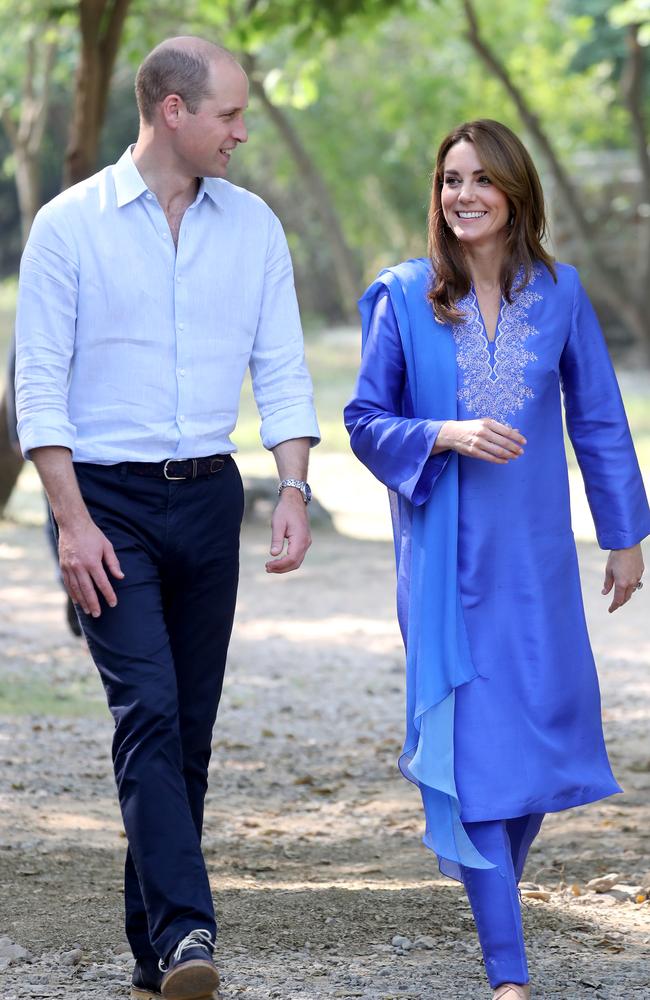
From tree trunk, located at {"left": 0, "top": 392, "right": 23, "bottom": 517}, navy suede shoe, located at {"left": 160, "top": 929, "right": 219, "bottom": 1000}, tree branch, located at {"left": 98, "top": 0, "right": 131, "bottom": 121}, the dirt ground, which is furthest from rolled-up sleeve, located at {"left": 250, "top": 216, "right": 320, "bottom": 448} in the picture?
tree trunk, located at {"left": 0, "top": 392, "right": 23, "bottom": 517}

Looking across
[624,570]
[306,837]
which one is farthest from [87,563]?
[306,837]

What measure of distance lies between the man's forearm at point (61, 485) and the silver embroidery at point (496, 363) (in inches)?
37.2

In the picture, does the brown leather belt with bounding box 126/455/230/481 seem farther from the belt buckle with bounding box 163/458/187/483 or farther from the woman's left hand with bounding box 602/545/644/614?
the woman's left hand with bounding box 602/545/644/614

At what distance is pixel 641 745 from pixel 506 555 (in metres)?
3.31

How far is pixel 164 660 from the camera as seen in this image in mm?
3457

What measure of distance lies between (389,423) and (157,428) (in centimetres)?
56

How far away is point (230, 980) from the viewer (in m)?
3.72

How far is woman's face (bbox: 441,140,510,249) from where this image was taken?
12.2 ft

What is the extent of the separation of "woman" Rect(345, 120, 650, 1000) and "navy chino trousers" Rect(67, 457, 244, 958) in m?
0.46

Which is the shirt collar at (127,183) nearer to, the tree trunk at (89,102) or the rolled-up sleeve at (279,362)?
the rolled-up sleeve at (279,362)

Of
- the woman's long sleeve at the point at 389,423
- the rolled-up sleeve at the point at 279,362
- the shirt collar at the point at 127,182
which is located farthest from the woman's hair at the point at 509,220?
the shirt collar at the point at 127,182

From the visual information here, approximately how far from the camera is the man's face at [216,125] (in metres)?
3.56

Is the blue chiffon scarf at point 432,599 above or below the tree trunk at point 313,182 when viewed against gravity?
below

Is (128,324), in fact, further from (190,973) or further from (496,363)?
(190,973)
